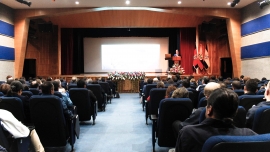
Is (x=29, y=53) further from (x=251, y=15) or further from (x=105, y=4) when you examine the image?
(x=251, y=15)

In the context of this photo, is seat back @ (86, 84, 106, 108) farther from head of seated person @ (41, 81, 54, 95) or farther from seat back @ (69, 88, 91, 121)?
head of seated person @ (41, 81, 54, 95)

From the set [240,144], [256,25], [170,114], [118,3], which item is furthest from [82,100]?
[256,25]

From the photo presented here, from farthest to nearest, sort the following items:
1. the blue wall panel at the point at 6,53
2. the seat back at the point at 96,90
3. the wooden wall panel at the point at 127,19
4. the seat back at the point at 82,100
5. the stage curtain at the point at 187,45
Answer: the stage curtain at the point at 187,45
the wooden wall panel at the point at 127,19
the blue wall panel at the point at 6,53
the seat back at the point at 96,90
the seat back at the point at 82,100

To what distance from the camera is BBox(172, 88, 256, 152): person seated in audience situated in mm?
1465

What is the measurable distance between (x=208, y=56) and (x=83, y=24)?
24.8 ft

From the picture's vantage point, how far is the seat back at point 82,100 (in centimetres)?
504

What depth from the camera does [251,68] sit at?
37.4 feet

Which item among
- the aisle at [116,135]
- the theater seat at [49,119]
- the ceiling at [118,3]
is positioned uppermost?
the ceiling at [118,3]

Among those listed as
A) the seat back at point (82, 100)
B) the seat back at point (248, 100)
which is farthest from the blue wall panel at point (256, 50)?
the seat back at point (82, 100)

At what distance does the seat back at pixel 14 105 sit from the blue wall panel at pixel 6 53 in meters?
8.39

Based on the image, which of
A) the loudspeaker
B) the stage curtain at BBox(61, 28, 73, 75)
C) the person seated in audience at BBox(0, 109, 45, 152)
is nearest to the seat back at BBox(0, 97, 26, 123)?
the person seated in audience at BBox(0, 109, 45, 152)

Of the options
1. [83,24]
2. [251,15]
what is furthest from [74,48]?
[251,15]

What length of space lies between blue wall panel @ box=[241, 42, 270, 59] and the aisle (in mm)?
6521

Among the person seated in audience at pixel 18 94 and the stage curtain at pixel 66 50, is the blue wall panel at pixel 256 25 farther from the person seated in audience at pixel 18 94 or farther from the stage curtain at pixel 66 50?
the stage curtain at pixel 66 50
